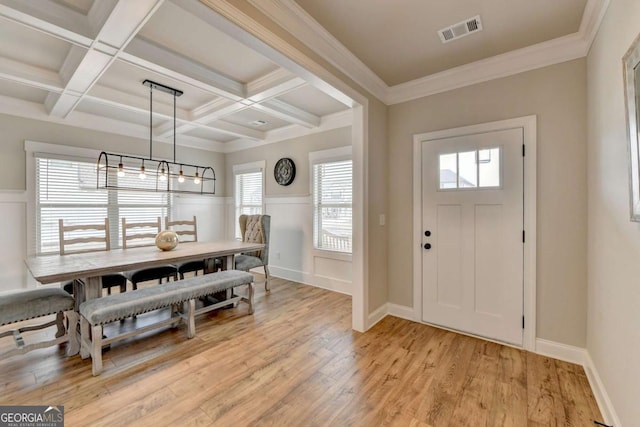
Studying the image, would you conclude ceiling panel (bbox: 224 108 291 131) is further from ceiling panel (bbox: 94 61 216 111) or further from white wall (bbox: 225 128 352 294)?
ceiling panel (bbox: 94 61 216 111)

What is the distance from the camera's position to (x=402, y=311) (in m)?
3.10

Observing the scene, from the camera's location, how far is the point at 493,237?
254 centimetres

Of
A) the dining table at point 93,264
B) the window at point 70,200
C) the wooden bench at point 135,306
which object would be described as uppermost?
the window at point 70,200

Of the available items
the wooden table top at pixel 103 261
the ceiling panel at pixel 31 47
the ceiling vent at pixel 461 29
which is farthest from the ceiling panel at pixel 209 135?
the ceiling vent at pixel 461 29

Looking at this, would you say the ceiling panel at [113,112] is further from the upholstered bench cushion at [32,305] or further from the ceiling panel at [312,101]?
the upholstered bench cushion at [32,305]

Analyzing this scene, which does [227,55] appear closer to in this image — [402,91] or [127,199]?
[402,91]

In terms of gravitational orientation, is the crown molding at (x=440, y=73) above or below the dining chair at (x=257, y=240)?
above

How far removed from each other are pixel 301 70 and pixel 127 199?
156 inches

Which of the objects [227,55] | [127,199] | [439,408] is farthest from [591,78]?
[127,199]

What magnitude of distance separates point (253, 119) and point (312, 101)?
3.81ft

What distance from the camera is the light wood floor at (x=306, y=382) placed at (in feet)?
5.40

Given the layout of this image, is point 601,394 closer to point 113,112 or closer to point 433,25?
point 433,25

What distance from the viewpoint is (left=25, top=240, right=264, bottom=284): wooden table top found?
83.0 inches

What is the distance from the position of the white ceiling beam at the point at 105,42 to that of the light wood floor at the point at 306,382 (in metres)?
2.47
